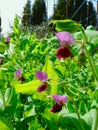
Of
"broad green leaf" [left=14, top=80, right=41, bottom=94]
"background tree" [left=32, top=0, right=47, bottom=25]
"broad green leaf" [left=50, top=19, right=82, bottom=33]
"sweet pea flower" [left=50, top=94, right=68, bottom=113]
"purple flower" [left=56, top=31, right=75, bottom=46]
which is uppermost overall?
"broad green leaf" [left=50, top=19, right=82, bottom=33]

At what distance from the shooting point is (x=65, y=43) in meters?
0.96

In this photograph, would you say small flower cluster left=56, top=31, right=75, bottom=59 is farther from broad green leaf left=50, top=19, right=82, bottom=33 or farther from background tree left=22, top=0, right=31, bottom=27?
background tree left=22, top=0, right=31, bottom=27

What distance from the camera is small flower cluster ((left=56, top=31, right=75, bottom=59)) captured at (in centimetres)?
94

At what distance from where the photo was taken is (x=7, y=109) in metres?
1.27

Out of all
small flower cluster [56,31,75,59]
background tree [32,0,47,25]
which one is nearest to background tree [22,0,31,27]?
small flower cluster [56,31,75,59]

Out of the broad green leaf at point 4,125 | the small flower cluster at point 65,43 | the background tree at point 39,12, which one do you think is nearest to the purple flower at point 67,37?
the small flower cluster at point 65,43

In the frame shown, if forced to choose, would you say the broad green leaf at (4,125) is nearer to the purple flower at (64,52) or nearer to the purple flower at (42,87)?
the purple flower at (42,87)

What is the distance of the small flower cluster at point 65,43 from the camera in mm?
940

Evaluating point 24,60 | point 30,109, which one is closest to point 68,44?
point 30,109

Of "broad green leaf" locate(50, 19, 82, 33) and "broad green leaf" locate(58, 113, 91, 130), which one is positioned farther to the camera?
"broad green leaf" locate(58, 113, 91, 130)

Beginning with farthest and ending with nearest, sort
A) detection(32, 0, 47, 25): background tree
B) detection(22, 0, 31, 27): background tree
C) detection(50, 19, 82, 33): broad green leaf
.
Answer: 1. detection(32, 0, 47, 25): background tree
2. detection(22, 0, 31, 27): background tree
3. detection(50, 19, 82, 33): broad green leaf

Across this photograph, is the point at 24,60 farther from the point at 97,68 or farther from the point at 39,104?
the point at 97,68

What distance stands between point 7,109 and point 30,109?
16cm

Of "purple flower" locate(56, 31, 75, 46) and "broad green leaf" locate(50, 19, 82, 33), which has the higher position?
"broad green leaf" locate(50, 19, 82, 33)
